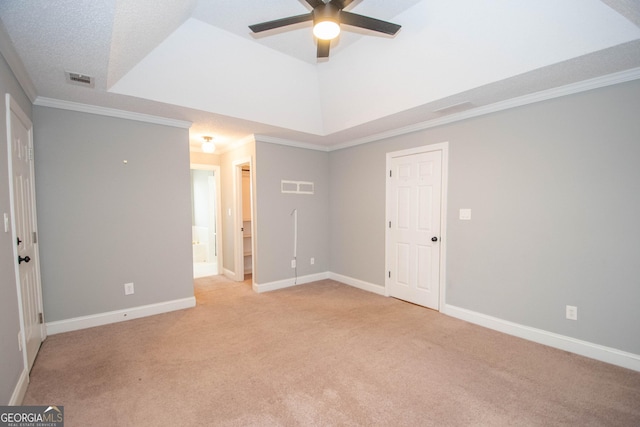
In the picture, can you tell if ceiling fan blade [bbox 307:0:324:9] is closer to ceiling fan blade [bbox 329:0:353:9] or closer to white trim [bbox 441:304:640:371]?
ceiling fan blade [bbox 329:0:353:9]

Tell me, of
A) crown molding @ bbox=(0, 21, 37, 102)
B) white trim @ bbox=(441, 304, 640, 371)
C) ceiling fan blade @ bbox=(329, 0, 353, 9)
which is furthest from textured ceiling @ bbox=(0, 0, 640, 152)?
white trim @ bbox=(441, 304, 640, 371)

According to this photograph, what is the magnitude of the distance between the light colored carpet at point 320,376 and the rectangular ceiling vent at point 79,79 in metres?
2.49

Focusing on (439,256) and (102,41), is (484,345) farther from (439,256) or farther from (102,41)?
(102,41)

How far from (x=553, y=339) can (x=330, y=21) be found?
3.44 metres

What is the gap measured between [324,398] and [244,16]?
127 inches

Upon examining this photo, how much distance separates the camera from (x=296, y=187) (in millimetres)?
4898

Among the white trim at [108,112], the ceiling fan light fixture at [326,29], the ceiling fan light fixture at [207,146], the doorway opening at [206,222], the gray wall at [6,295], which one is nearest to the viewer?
the gray wall at [6,295]

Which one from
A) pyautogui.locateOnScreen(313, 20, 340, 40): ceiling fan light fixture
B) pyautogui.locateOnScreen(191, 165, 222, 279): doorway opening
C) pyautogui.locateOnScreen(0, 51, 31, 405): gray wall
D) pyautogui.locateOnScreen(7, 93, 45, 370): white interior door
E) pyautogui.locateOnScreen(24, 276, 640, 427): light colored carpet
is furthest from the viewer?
pyautogui.locateOnScreen(191, 165, 222, 279): doorway opening

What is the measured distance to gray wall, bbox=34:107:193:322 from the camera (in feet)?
9.87

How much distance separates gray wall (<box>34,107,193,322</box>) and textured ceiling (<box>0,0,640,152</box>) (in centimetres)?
36

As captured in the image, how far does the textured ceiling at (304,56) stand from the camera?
192 cm

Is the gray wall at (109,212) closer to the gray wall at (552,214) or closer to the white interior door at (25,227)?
the white interior door at (25,227)

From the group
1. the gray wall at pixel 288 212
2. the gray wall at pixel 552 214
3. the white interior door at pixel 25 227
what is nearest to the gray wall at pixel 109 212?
the white interior door at pixel 25 227

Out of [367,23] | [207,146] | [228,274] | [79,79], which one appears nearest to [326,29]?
[367,23]
